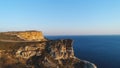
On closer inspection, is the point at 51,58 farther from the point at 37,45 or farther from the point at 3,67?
the point at 3,67

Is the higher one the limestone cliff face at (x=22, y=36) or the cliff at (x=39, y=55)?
the limestone cliff face at (x=22, y=36)

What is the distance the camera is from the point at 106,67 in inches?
4732

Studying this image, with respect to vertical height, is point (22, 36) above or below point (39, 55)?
above

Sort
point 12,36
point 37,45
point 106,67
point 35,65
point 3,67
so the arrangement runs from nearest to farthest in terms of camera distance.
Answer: point 3,67
point 35,65
point 37,45
point 12,36
point 106,67

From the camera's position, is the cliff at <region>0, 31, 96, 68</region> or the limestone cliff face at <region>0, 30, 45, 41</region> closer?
the cliff at <region>0, 31, 96, 68</region>

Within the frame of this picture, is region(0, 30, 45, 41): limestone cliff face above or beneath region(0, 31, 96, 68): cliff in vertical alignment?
Result: above

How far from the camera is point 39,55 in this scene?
A: 9388 centimetres

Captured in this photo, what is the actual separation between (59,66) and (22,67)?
16.4 meters

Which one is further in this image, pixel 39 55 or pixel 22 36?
pixel 22 36

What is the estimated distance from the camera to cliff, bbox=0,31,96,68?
286ft

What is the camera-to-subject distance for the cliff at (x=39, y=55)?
8712 cm

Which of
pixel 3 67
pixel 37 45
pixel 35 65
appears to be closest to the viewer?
pixel 3 67

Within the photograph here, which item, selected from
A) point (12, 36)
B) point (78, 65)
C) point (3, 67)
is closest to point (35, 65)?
point (3, 67)

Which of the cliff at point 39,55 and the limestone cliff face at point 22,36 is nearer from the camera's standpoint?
the cliff at point 39,55
